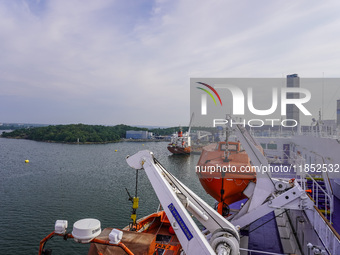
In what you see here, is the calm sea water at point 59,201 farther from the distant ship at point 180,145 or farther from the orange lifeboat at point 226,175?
the distant ship at point 180,145

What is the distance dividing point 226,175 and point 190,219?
5.32m

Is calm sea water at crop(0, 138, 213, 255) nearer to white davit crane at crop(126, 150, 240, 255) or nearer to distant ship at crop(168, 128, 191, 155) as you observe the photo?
white davit crane at crop(126, 150, 240, 255)

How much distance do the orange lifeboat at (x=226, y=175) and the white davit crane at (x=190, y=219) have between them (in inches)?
160

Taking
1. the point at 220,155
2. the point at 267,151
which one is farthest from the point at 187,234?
the point at 267,151

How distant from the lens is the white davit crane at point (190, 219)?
5.47 metres

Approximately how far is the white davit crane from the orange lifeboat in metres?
4.07

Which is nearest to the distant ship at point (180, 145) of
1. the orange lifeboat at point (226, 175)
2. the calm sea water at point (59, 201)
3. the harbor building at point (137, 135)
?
the calm sea water at point (59, 201)

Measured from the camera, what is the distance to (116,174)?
29.4m

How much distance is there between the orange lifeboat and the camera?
10.5 metres

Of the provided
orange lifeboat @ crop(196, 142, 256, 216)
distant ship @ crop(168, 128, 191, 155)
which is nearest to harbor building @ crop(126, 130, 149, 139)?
distant ship @ crop(168, 128, 191, 155)

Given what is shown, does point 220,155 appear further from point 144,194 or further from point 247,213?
point 144,194

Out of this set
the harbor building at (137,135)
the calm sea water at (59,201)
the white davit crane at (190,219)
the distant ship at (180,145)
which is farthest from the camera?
the harbor building at (137,135)

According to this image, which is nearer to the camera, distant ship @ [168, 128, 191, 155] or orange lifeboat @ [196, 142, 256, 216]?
orange lifeboat @ [196, 142, 256, 216]

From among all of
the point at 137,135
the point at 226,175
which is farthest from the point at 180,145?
Result: the point at 137,135
